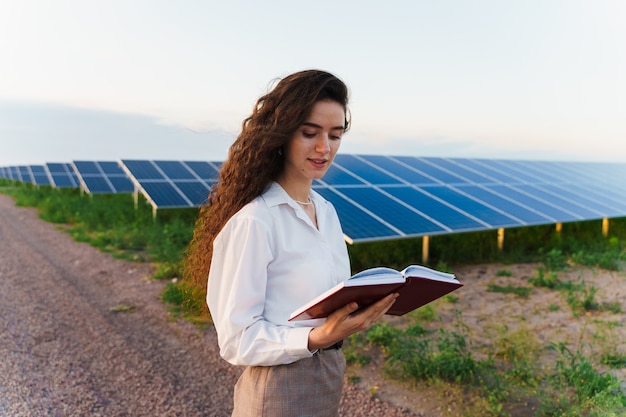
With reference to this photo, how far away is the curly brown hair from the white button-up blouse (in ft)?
0.29

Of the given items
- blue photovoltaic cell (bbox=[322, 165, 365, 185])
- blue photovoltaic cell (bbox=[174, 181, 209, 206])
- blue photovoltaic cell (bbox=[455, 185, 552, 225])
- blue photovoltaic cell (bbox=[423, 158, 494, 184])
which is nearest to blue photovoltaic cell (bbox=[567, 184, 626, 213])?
blue photovoltaic cell (bbox=[423, 158, 494, 184])

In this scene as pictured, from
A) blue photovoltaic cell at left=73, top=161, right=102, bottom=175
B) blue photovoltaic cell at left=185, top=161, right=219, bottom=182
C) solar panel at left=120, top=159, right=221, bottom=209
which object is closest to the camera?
solar panel at left=120, top=159, right=221, bottom=209

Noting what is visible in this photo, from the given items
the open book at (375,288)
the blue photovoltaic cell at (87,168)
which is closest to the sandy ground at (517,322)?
the open book at (375,288)

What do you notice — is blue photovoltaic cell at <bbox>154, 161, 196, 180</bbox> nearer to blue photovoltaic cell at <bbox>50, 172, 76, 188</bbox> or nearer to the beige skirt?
blue photovoltaic cell at <bbox>50, 172, 76, 188</bbox>

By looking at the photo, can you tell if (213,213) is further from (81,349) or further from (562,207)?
(562,207)

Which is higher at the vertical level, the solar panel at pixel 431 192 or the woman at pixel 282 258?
the woman at pixel 282 258

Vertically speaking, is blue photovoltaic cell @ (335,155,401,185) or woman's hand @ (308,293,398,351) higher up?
woman's hand @ (308,293,398,351)

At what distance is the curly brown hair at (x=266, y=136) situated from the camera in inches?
73.1

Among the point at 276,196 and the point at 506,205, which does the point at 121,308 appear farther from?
the point at 506,205

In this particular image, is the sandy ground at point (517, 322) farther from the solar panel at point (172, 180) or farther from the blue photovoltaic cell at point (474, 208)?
the solar panel at point (172, 180)

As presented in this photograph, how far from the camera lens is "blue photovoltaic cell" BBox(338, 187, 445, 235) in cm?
802

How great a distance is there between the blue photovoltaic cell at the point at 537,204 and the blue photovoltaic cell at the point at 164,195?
646cm

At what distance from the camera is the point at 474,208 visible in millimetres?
9641

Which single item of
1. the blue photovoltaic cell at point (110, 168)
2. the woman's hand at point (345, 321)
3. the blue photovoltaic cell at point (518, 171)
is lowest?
the blue photovoltaic cell at point (110, 168)
